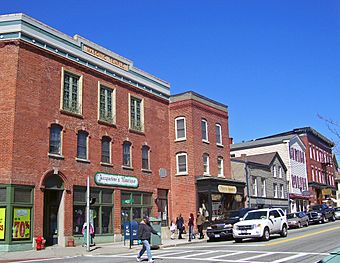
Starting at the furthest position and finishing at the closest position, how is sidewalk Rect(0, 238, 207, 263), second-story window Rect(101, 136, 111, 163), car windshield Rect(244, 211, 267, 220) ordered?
second-story window Rect(101, 136, 111, 163), car windshield Rect(244, 211, 267, 220), sidewalk Rect(0, 238, 207, 263)

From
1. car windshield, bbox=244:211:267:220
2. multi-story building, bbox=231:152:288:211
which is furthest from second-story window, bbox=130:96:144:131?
multi-story building, bbox=231:152:288:211

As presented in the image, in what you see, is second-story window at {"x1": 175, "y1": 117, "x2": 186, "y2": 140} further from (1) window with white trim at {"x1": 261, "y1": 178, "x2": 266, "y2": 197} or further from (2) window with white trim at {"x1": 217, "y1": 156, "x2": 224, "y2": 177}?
(1) window with white trim at {"x1": 261, "y1": 178, "x2": 266, "y2": 197}

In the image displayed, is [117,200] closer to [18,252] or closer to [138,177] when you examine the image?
[138,177]

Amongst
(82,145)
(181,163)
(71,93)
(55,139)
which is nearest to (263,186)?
(181,163)

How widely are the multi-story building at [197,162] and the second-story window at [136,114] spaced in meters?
3.98

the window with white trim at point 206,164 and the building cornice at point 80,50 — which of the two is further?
the window with white trim at point 206,164

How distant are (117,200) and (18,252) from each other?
28.3 ft

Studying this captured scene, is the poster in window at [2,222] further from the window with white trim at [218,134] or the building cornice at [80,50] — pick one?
the window with white trim at [218,134]

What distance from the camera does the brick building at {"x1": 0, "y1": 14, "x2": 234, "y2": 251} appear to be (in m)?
23.0

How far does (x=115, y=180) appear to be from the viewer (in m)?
29.1

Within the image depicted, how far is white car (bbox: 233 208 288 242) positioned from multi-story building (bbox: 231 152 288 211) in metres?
16.7

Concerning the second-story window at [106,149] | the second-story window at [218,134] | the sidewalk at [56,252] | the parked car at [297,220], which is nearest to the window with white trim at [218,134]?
the second-story window at [218,134]

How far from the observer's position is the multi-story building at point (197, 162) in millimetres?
34312

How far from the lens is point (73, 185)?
25.8m
